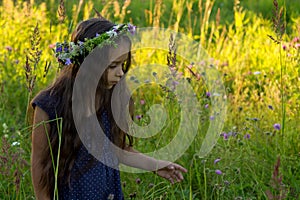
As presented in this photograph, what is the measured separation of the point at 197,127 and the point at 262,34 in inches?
84.6

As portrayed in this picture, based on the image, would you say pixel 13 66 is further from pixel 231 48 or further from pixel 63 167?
pixel 63 167

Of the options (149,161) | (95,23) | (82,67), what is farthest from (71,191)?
(95,23)

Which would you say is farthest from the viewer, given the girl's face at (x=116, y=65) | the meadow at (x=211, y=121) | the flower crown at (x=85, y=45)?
the meadow at (x=211, y=121)

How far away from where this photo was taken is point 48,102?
1.96 meters

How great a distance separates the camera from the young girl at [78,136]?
1923 millimetres

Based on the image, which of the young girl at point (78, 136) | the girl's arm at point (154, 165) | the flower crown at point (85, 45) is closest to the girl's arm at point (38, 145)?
the young girl at point (78, 136)

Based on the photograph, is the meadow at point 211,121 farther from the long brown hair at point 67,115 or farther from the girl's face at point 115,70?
the girl's face at point 115,70

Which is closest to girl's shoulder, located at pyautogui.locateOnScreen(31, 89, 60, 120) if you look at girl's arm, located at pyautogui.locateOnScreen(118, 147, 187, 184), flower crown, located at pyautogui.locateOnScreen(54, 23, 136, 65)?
flower crown, located at pyautogui.locateOnScreen(54, 23, 136, 65)

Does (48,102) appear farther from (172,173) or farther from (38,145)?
(172,173)

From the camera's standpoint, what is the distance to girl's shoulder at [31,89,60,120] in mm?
1950

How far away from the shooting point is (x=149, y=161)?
2125 millimetres

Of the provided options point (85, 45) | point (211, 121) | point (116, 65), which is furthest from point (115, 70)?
point (211, 121)

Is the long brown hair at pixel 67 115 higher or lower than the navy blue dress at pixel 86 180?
higher

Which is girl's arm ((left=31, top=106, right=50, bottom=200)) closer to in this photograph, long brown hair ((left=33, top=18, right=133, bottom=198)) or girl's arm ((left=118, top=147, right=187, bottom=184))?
long brown hair ((left=33, top=18, right=133, bottom=198))
